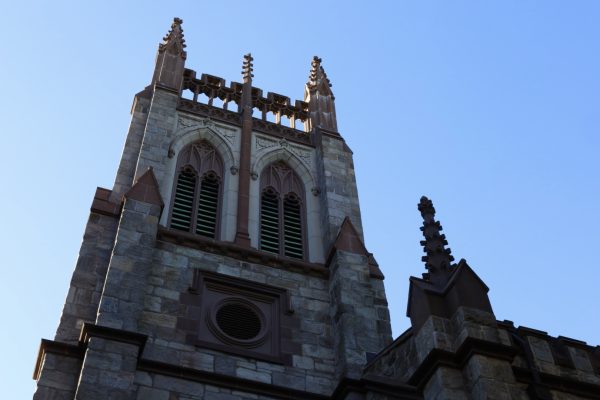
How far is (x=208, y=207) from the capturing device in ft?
74.8

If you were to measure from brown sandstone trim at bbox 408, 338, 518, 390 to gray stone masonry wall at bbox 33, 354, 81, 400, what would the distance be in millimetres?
6435

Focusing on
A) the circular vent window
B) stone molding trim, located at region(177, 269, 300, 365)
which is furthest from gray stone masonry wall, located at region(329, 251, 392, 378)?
the circular vent window

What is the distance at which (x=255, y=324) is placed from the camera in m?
19.1

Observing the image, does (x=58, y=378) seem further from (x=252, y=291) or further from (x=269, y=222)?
(x=269, y=222)

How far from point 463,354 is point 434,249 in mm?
3034

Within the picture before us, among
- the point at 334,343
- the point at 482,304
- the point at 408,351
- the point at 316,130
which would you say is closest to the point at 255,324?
the point at 334,343

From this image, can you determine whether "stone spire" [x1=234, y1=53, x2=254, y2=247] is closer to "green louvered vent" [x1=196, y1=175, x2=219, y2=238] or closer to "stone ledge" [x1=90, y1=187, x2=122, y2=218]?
"green louvered vent" [x1=196, y1=175, x2=219, y2=238]

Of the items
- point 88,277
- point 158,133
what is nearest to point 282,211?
point 158,133

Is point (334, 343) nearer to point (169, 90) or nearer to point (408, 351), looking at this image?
point (408, 351)

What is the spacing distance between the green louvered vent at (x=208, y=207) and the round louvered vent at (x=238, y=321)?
304 centimetres

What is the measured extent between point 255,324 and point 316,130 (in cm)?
951

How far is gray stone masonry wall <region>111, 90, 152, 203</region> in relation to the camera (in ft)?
70.9

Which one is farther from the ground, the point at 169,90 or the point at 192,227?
the point at 169,90

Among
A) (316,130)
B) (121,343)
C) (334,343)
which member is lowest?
(121,343)
